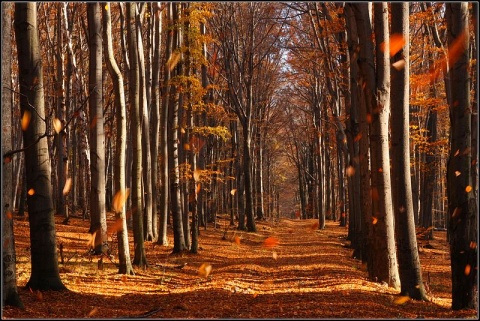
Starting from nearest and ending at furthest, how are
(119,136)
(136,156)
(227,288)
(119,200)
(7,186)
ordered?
A: (7,186) → (227,288) → (119,200) → (119,136) → (136,156)

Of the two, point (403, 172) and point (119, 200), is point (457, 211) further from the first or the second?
point (119, 200)

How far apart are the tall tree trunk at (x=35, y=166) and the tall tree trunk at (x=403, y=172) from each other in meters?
5.94

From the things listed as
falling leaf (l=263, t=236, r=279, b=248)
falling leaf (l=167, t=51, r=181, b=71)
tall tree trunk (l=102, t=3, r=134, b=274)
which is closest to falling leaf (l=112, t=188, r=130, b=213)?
tall tree trunk (l=102, t=3, r=134, b=274)

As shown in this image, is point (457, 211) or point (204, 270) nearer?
point (457, 211)

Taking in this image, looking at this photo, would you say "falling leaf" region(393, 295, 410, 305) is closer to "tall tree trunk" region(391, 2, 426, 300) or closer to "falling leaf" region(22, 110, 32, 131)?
"tall tree trunk" region(391, 2, 426, 300)

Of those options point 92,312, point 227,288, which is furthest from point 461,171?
point 92,312

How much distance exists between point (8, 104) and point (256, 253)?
14.0 m

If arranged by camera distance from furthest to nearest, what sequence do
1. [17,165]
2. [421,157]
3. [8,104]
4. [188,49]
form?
[421,157]
[17,165]
[188,49]
[8,104]

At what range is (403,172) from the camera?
9102mm

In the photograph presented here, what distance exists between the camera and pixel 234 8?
2572 centimetres

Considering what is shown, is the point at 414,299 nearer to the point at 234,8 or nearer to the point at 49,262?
the point at 49,262

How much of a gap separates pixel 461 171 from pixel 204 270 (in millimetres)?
8739

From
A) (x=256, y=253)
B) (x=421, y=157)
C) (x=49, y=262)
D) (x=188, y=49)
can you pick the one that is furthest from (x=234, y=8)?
(x=49, y=262)

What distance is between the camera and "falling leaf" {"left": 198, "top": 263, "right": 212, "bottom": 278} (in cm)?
1426
